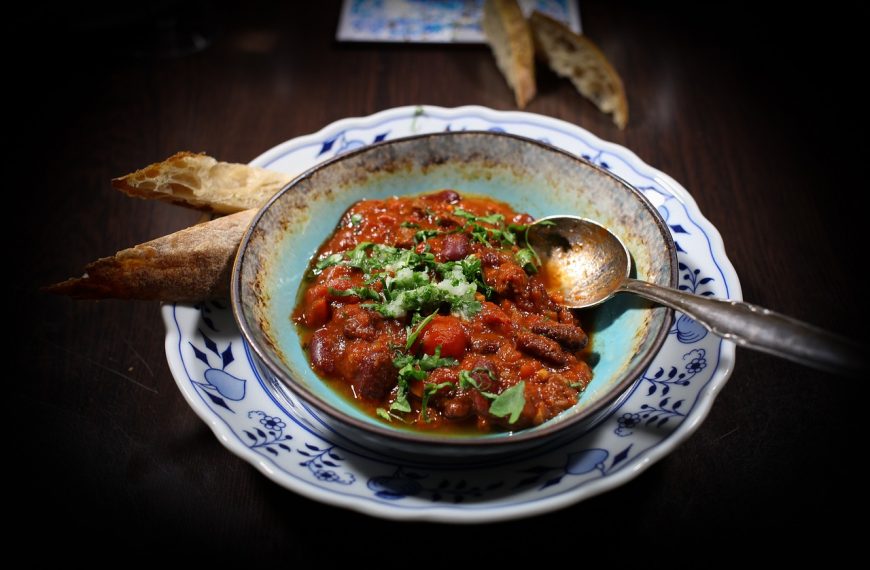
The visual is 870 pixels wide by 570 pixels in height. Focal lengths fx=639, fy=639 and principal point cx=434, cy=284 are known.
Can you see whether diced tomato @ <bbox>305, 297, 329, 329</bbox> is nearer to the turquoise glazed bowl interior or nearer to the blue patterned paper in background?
the turquoise glazed bowl interior

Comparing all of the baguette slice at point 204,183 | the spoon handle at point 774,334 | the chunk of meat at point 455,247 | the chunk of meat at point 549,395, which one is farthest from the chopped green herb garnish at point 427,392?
the baguette slice at point 204,183

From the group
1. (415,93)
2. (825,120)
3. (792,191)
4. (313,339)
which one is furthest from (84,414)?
(825,120)

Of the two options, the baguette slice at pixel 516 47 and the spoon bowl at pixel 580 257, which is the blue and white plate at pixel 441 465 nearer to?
the spoon bowl at pixel 580 257

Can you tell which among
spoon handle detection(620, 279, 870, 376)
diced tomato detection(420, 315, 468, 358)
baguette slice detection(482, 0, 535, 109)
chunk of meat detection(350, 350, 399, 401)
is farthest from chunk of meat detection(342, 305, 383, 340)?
baguette slice detection(482, 0, 535, 109)

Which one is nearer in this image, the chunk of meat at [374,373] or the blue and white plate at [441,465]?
the blue and white plate at [441,465]

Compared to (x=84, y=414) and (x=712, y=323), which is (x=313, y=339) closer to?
(x=84, y=414)

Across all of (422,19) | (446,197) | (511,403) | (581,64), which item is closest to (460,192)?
(446,197)
